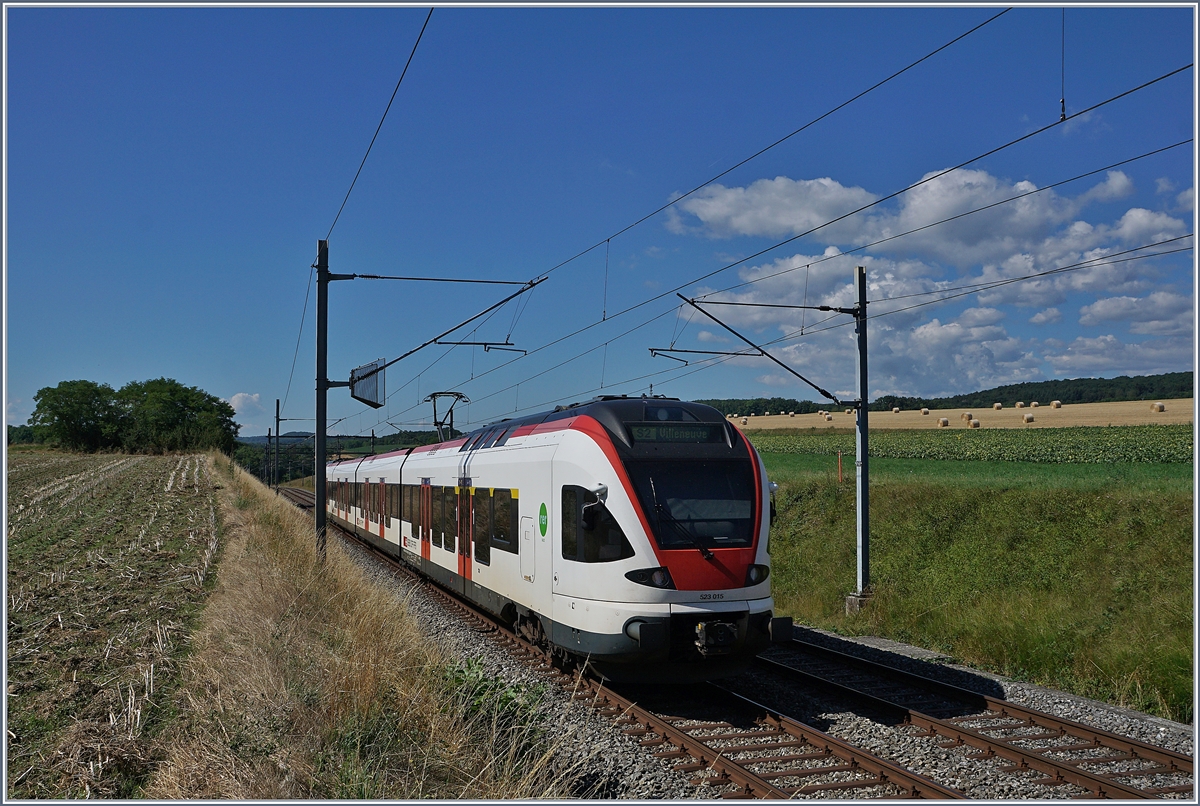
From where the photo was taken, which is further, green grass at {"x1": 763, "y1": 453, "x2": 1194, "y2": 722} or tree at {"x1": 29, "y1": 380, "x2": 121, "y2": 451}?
tree at {"x1": 29, "y1": 380, "x2": 121, "y2": 451}

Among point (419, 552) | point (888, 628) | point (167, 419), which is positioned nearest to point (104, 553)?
point (419, 552)

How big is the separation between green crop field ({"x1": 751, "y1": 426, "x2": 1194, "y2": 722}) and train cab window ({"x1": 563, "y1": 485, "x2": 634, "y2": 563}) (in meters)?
5.66

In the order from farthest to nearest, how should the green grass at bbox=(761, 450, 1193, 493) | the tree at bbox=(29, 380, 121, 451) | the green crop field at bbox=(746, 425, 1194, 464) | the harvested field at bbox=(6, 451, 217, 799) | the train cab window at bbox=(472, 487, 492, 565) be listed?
the tree at bbox=(29, 380, 121, 451), the green crop field at bbox=(746, 425, 1194, 464), the green grass at bbox=(761, 450, 1193, 493), the train cab window at bbox=(472, 487, 492, 565), the harvested field at bbox=(6, 451, 217, 799)

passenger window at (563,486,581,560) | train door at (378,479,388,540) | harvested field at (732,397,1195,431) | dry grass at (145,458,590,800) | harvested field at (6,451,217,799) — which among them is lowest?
harvested field at (6,451,217,799)

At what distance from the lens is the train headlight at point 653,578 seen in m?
8.94

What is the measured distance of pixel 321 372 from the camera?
1573cm

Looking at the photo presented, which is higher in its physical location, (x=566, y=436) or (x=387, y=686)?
(x=566, y=436)

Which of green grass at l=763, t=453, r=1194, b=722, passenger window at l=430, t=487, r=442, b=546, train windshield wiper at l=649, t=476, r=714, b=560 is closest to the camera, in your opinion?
train windshield wiper at l=649, t=476, r=714, b=560

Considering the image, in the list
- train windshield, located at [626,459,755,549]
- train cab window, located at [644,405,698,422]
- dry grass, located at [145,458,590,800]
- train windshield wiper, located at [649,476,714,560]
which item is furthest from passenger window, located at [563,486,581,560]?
dry grass, located at [145,458,590,800]

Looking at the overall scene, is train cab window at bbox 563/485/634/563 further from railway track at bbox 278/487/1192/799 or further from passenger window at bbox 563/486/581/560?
railway track at bbox 278/487/1192/799

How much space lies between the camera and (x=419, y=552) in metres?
18.5

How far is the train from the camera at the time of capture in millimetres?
8945

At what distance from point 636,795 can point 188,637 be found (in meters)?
6.73

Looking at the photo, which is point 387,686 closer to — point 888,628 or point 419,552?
point 888,628
